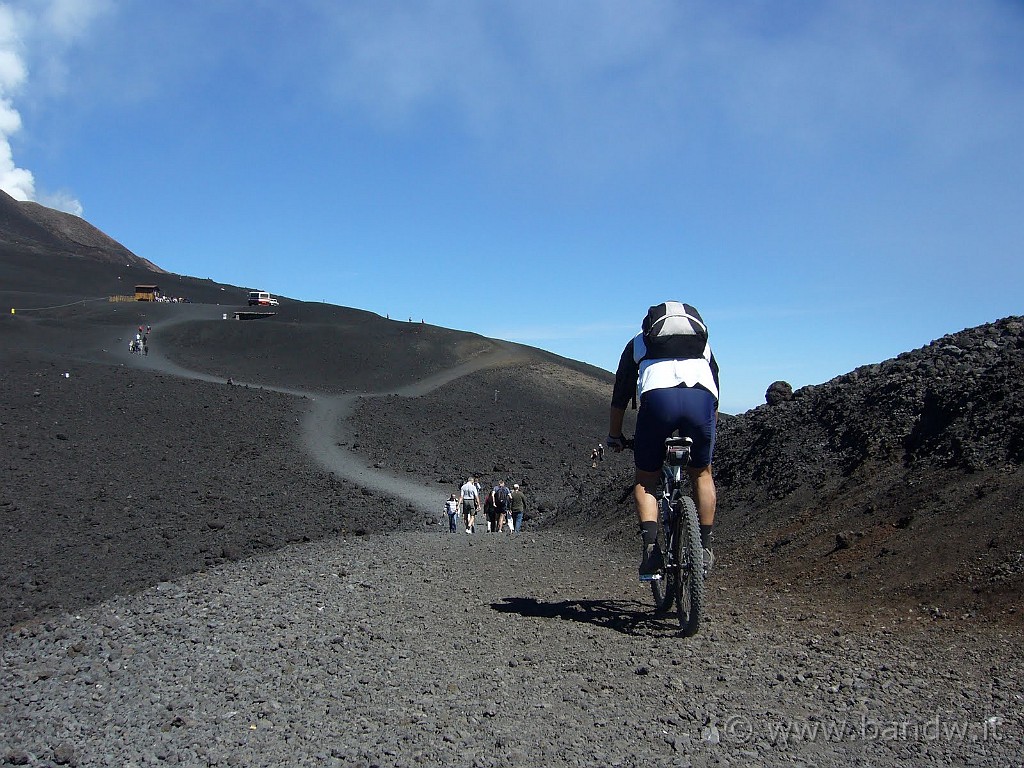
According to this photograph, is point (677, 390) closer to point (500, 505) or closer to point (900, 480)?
point (900, 480)

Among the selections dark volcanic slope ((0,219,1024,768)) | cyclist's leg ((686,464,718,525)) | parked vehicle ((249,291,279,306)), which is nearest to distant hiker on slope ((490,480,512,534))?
dark volcanic slope ((0,219,1024,768))

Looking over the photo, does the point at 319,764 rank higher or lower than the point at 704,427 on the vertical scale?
lower

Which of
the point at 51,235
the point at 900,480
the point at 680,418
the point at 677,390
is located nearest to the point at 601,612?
the point at 680,418

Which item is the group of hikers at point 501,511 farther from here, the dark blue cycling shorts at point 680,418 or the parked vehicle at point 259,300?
the parked vehicle at point 259,300

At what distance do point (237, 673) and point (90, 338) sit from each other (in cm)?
4989

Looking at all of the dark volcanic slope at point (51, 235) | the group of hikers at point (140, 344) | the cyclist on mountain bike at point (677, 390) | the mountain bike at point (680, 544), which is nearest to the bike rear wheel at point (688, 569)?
the mountain bike at point (680, 544)

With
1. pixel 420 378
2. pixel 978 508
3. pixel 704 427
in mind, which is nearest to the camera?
pixel 704 427

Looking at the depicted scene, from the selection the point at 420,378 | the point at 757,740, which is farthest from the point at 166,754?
the point at 420,378

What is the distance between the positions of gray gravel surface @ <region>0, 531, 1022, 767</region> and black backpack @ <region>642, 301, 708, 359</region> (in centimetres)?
171

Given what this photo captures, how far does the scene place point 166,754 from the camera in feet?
11.4

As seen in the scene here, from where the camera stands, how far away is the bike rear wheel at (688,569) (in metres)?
4.88

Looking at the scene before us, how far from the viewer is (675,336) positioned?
5.00 metres

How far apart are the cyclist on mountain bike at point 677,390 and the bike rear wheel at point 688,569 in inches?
4.0

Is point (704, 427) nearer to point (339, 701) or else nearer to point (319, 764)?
point (339, 701)
